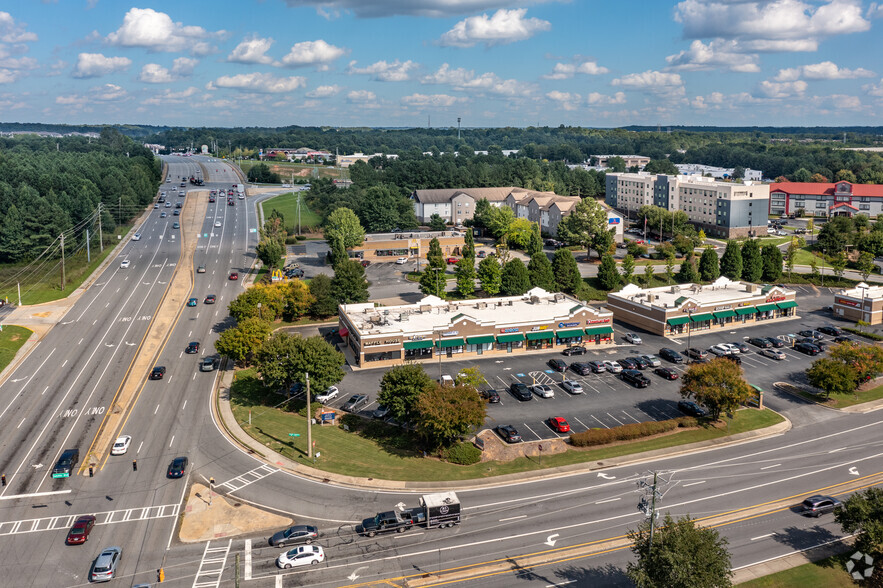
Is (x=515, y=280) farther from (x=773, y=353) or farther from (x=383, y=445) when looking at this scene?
(x=383, y=445)

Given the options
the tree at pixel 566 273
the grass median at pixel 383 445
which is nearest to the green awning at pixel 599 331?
the tree at pixel 566 273

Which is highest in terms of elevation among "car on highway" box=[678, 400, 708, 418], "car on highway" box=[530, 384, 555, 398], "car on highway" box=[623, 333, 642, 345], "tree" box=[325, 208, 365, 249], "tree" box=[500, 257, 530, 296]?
"tree" box=[325, 208, 365, 249]

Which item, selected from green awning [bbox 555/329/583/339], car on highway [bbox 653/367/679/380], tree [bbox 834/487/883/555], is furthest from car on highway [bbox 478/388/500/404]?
tree [bbox 834/487/883/555]

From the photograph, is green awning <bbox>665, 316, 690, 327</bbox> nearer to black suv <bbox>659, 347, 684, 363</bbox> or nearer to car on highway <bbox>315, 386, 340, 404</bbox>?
black suv <bbox>659, 347, 684, 363</bbox>

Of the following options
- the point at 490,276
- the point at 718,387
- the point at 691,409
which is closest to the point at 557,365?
the point at 691,409

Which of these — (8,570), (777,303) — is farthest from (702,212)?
(8,570)

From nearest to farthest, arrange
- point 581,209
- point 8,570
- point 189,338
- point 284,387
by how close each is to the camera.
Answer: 1. point 8,570
2. point 284,387
3. point 189,338
4. point 581,209

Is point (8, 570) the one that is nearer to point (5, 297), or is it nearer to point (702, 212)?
point (5, 297)
